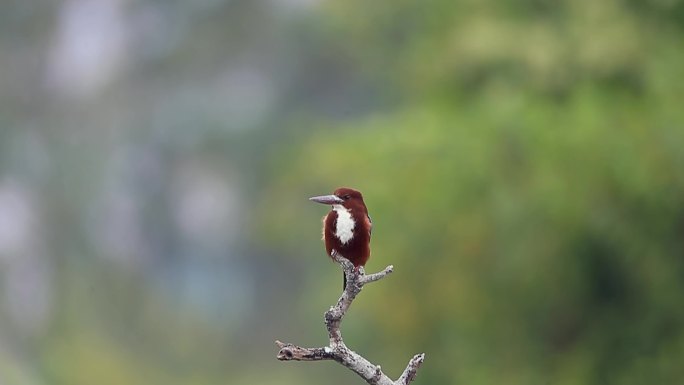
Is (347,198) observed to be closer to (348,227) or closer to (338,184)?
(348,227)

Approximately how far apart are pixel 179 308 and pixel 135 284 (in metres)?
0.60

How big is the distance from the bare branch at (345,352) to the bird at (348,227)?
0.05m

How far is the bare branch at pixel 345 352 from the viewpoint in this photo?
2.43 m

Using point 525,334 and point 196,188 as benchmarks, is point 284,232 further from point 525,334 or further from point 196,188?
point 196,188

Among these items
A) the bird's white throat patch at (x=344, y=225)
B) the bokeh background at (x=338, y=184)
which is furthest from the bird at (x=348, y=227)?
the bokeh background at (x=338, y=184)

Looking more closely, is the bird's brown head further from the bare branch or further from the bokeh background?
the bokeh background

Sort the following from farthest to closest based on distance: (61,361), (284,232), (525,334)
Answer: (61,361), (284,232), (525,334)

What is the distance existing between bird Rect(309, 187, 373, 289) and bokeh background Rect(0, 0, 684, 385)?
404cm

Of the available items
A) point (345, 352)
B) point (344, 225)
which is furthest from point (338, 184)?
point (345, 352)

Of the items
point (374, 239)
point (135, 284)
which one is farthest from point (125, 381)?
point (374, 239)

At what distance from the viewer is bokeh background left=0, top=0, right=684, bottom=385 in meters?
6.75

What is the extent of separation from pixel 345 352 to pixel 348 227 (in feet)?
0.82

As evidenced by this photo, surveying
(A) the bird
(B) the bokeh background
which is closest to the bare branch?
(A) the bird

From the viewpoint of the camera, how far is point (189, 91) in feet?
60.1
